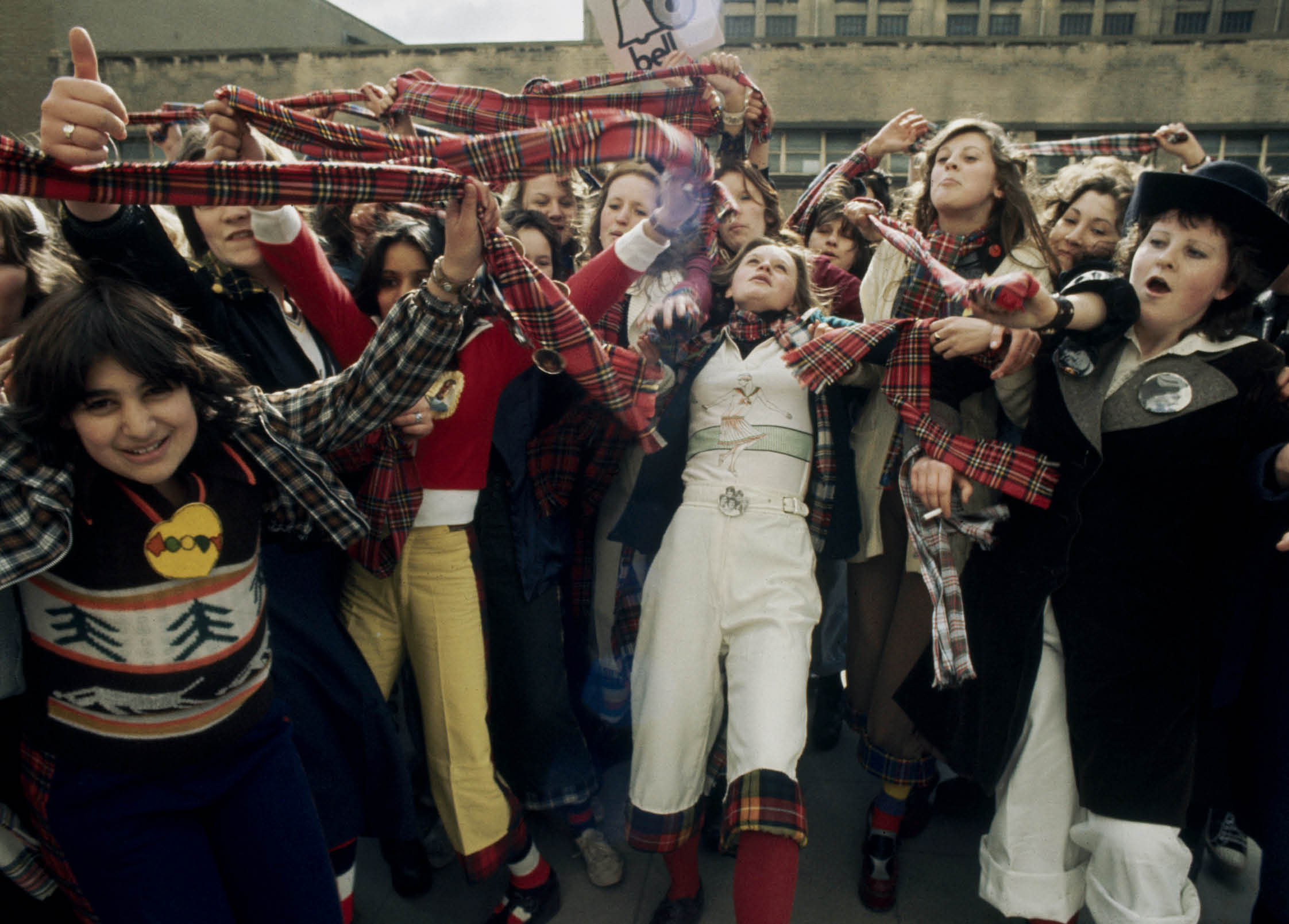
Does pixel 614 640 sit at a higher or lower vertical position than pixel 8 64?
lower

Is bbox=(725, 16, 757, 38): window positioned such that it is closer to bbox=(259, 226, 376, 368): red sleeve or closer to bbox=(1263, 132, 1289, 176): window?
bbox=(1263, 132, 1289, 176): window

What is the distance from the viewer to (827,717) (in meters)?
3.17

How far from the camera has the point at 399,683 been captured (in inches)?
112

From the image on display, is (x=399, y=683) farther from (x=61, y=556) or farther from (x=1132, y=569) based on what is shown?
(x=1132, y=569)

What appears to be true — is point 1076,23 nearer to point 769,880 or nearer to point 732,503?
point 732,503

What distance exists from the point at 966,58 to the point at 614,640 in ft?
63.6

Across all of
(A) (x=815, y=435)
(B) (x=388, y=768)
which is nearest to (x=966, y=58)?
(A) (x=815, y=435)

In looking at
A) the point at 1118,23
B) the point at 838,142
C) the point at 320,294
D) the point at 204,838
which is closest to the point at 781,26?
the point at 838,142

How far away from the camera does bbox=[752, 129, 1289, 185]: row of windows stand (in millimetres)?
17094

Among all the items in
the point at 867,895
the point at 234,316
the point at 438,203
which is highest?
the point at 438,203

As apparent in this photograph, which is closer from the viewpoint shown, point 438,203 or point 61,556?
point 61,556

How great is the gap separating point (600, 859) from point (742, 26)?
25.2m

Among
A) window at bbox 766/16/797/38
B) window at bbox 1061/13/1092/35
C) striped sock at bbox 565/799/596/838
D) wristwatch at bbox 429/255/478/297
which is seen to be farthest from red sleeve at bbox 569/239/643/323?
window at bbox 1061/13/1092/35

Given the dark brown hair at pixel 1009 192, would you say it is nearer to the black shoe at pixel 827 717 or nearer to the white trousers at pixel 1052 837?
the white trousers at pixel 1052 837
